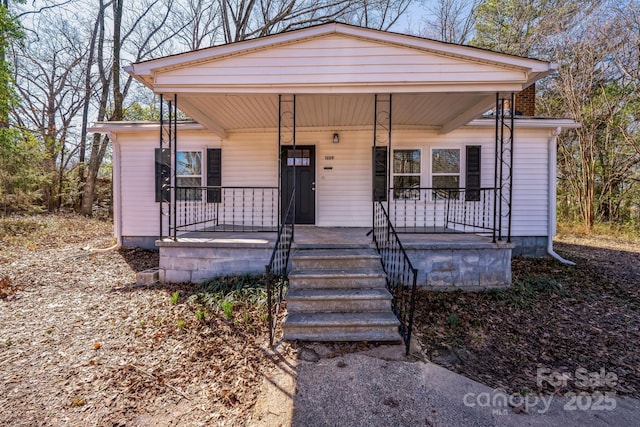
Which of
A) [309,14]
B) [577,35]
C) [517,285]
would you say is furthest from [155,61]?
[577,35]

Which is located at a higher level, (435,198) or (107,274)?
(435,198)

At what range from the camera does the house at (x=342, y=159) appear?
179 inches

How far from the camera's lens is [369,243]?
15.1ft

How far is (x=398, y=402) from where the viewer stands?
241 centimetres

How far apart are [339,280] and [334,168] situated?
3861 millimetres

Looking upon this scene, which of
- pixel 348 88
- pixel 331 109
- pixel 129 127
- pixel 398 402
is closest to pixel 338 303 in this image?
pixel 398 402

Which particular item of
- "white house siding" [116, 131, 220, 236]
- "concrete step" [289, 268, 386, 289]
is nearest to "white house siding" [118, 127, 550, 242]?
"white house siding" [116, 131, 220, 236]

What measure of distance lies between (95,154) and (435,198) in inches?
579

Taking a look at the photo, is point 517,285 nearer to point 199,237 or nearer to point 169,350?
point 169,350

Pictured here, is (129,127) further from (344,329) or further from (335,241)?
(344,329)

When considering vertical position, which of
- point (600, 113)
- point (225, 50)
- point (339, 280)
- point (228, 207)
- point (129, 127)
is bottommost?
point (339, 280)

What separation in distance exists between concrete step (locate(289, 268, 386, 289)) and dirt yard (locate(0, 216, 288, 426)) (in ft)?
2.18

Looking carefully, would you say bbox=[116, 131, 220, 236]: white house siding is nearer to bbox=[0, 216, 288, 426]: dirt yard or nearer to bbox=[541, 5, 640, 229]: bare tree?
bbox=[0, 216, 288, 426]: dirt yard

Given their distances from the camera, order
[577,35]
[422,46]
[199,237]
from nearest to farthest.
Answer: [422,46], [199,237], [577,35]
